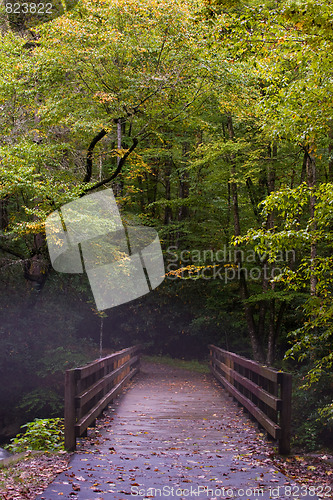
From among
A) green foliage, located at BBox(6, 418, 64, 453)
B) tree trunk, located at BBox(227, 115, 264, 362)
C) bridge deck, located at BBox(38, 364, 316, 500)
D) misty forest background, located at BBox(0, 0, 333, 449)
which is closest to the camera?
bridge deck, located at BBox(38, 364, 316, 500)

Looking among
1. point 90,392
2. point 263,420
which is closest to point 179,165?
point 90,392

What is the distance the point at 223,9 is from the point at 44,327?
13.2 metres

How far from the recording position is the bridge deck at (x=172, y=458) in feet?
11.8

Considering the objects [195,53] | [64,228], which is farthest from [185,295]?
[195,53]

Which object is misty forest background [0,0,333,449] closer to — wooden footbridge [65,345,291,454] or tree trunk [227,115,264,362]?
tree trunk [227,115,264,362]

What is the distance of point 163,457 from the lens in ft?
15.9

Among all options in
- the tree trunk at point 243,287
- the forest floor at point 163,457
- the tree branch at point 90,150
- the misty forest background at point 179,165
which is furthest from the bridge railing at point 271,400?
the tree trunk at point 243,287

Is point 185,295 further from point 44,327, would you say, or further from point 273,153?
point 273,153

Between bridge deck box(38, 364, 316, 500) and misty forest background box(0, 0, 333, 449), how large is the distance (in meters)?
1.68

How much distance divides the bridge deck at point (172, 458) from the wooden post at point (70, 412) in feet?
0.50

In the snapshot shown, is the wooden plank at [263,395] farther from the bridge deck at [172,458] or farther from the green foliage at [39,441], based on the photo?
the green foliage at [39,441]

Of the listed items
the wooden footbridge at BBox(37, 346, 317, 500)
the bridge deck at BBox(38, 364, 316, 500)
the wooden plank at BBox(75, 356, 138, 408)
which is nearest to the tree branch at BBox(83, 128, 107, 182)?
the wooden footbridge at BBox(37, 346, 317, 500)

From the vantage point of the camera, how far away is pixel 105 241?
13984mm

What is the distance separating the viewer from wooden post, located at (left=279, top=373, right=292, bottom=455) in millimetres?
4844
